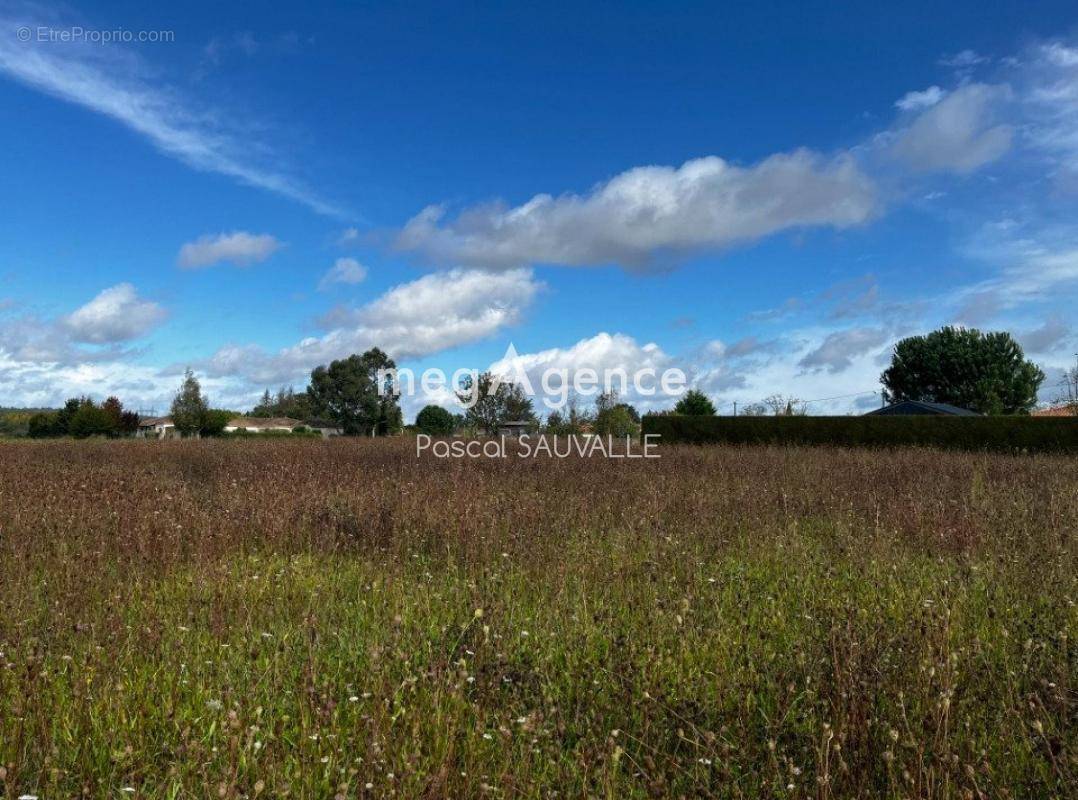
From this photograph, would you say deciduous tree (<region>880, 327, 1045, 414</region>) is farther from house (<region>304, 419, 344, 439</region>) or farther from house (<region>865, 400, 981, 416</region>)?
house (<region>304, 419, 344, 439</region>)

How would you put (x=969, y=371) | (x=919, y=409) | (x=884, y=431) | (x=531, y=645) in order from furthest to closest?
(x=969, y=371)
(x=919, y=409)
(x=884, y=431)
(x=531, y=645)

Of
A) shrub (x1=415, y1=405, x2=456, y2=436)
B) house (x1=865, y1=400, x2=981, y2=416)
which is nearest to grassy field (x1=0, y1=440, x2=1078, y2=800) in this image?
house (x1=865, y1=400, x2=981, y2=416)

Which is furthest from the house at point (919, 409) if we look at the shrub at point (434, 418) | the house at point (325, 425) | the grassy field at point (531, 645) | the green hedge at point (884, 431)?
the house at point (325, 425)

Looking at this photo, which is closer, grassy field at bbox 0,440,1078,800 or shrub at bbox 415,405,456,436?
grassy field at bbox 0,440,1078,800

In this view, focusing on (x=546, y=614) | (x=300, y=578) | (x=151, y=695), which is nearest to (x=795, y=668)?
(x=546, y=614)

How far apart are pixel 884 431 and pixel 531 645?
2245cm

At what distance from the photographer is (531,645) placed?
3.78 metres

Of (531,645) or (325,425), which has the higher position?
(325,425)

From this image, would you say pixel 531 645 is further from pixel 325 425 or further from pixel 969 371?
pixel 325 425

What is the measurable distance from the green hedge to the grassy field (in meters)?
15.1

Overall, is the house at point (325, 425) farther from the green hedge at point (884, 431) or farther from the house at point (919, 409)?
the house at point (919, 409)

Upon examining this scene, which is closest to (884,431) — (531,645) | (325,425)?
(531,645)

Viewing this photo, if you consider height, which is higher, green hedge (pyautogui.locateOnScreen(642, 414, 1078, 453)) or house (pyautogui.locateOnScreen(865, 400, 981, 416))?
house (pyautogui.locateOnScreen(865, 400, 981, 416))

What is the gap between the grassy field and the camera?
2512 millimetres
